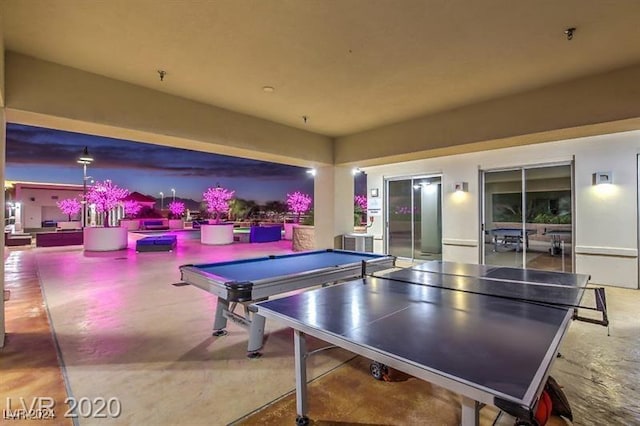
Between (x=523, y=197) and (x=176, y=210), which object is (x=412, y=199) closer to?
(x=523, y=197)

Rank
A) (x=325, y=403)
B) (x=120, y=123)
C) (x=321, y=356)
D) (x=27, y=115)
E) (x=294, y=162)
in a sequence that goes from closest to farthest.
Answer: (x=325, y=403) → (x=321, y=356) → (x=27, y=115) → (x=120, y=123) → (x=294, y=162)

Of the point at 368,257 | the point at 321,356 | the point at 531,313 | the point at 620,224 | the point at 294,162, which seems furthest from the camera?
the point at 294,162

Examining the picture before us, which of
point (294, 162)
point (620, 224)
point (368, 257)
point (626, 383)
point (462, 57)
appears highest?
point (462, 57)

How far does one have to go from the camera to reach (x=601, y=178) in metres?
5.38

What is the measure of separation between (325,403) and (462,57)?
350 cm

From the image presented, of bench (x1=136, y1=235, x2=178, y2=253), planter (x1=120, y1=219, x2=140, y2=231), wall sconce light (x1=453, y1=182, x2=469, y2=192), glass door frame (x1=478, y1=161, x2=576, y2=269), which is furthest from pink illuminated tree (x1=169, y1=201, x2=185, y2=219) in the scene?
glass door frame (x1=478, y1=161, x2=576, y2=269)

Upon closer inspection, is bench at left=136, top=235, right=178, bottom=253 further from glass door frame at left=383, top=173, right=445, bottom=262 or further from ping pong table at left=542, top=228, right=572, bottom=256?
ping pong table at left=542, top=228, right=572, bottom=256

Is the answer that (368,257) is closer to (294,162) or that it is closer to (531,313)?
(531,313)

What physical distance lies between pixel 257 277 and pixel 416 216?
6.06m

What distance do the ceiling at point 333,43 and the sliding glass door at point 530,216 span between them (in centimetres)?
296

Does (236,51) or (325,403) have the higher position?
(236,51)

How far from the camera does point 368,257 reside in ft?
13.7

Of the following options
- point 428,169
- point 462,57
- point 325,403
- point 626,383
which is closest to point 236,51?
point 462,57

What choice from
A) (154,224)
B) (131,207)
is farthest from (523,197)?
(154,224)
